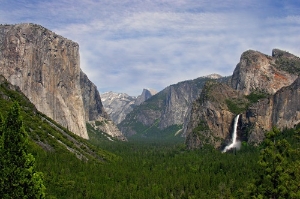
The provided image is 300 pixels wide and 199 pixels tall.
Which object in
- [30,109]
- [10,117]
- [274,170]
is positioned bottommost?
[274,170]

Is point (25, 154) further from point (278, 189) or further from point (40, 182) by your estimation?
point (278, 189)

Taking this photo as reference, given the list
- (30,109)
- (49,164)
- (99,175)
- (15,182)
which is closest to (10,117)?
(15,182)

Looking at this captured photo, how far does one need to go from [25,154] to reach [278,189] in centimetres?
3412

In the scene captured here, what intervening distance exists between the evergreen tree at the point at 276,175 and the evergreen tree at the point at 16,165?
3037 cm

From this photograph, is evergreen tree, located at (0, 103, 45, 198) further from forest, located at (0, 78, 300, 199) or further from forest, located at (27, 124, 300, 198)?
forest, located at (27, 124, 300, 198)

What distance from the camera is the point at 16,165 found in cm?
4034

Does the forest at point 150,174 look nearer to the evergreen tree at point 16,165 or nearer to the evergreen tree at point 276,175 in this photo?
the evergreen tree at point 276,175

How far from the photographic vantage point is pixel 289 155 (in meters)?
54.3

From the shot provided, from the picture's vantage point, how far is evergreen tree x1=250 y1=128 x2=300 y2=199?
49688 millimetres

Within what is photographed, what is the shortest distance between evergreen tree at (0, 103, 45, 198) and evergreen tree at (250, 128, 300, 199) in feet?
99.7

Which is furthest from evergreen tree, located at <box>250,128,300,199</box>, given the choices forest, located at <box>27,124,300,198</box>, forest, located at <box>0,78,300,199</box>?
forest, located at <box>27,124,300,198</box>

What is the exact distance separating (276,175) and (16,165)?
115 ft

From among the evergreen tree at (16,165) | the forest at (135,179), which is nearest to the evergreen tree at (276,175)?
the evergreen tree at (16,165)

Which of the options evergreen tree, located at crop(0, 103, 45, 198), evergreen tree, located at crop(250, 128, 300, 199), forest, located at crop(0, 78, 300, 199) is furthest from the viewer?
forest, located at crop(0, 78, 300, 199)
